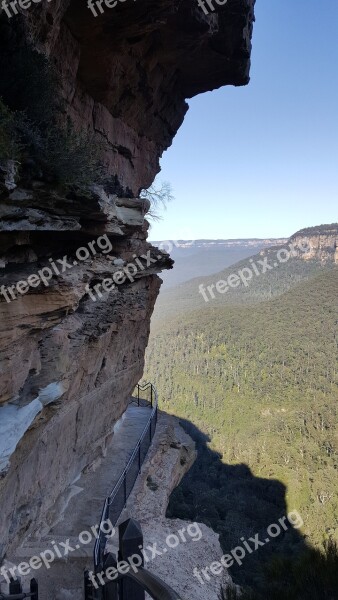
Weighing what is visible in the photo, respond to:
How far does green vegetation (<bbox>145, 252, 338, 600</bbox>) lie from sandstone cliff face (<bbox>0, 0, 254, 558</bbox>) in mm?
3486

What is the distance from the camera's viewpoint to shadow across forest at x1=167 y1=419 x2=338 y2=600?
2797 millimetres

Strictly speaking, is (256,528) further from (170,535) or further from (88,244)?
(88,244)

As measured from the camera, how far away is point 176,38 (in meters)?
8.45

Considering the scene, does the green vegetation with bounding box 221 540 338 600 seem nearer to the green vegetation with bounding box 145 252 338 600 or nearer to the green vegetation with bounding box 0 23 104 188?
the green vegetation with bounding box 145 252 338 600

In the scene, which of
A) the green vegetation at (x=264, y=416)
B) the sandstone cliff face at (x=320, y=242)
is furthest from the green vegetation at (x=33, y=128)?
the sandstone cliff face at (x=320, y=242)

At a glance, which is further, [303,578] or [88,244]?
[88,244]

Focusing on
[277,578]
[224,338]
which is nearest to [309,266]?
[224,338]

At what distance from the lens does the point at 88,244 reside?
6324mm

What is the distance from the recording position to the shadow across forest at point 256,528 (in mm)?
2797

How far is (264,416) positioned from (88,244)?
182 ft

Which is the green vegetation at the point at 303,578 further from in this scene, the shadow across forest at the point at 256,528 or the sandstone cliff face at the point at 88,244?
the sandstone cliff face at the point at 88,244

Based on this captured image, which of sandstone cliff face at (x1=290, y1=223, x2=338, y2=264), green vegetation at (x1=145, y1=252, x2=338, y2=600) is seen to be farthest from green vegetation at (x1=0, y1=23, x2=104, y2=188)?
sandstone cliff face at (x1=290, y1=223, x2=338, y2=264)

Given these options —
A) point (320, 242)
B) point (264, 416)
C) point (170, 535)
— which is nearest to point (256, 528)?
point (170, 535)

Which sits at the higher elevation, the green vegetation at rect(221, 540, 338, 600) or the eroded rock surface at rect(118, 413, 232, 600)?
the green vegetation at rect(221, 540, 338, 600)
